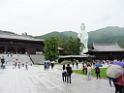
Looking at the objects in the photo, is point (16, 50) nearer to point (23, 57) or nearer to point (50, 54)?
point (23, 57)

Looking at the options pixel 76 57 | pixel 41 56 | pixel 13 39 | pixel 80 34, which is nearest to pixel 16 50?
pixel 13 39

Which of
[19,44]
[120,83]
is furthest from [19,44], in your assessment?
[120,83]

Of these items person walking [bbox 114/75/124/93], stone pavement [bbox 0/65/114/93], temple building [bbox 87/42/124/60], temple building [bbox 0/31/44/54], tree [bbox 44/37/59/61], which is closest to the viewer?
person walking [bbox 114/75/124/93]

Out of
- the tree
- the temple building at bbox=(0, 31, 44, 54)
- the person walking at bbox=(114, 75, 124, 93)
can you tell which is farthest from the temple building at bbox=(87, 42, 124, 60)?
the person walking at bbox=(114, 75, 124, 93)

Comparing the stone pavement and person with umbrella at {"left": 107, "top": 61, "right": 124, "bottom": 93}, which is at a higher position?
person with umbrella at {"left": 107, "top": 61, "right": 124, "bottom": 93}

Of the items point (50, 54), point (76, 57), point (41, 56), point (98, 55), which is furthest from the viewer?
point (98, 55)

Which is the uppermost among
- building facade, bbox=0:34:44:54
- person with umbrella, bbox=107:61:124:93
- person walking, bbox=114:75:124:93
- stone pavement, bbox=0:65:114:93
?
building facade, bbox=0:34:44:54

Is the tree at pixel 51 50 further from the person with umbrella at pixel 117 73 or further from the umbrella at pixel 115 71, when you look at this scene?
the umbrella at pixel 115 71

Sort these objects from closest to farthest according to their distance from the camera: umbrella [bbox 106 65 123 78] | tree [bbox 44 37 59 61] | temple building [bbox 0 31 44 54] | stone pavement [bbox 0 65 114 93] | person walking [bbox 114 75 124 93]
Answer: umbrella [bbox 106 65 123 78], person walking [bbox 114 75 124 93], stone pavement [bbox 0 65 114 93], tree [bbox 44 37 59 61], temple building [bbox 0 31 44 54]

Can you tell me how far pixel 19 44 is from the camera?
10106 cm

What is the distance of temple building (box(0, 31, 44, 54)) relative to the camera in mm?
98375

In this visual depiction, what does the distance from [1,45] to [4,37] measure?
264 centimetres

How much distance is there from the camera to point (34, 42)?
336 ft

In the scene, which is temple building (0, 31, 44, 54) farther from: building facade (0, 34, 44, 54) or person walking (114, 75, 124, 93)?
person walking (114, 75, 124, 93)
